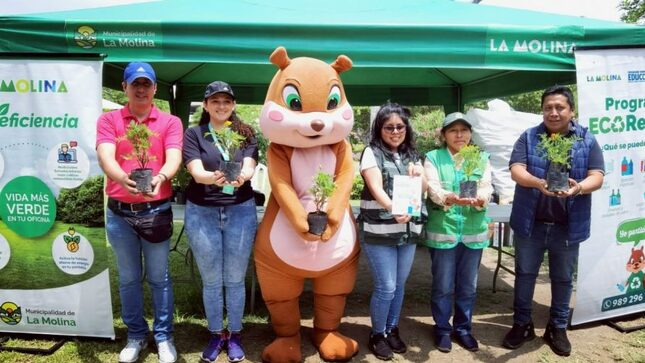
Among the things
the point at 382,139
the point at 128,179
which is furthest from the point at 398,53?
the point at 128,179

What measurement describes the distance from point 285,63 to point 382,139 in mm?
798

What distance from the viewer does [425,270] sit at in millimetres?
5520

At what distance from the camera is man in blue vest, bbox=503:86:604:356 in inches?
117

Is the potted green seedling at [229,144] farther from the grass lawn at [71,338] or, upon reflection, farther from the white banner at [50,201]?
the grass lawn at [71,338]

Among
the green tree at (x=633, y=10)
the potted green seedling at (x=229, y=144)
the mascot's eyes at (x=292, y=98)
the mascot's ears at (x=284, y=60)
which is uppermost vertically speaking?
the green tree at (x=633, y=10)

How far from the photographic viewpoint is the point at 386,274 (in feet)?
9.57

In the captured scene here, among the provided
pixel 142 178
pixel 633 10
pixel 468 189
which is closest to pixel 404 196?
pixel 468 189

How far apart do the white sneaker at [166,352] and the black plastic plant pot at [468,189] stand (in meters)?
2.17

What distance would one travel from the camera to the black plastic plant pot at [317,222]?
2600mm

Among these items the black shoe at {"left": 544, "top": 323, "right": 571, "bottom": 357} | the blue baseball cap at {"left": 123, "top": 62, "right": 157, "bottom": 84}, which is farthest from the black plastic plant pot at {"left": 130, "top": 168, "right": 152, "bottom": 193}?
the black shoe at {"left": 544, "top": 323, "right": 571, "bottom": 357}

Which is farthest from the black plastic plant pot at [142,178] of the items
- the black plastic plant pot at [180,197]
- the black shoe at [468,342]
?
the black shoe at [468,342]

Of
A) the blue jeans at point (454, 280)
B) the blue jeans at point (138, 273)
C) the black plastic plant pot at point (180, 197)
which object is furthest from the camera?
the black plastic plant pot at point (180, 197)

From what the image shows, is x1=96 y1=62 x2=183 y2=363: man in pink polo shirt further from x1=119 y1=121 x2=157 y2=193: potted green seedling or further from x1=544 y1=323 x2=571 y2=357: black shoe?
x1=544 y1=323 x2=571 y2=357: black shoe

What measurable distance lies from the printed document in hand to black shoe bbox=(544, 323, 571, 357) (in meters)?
1.59
